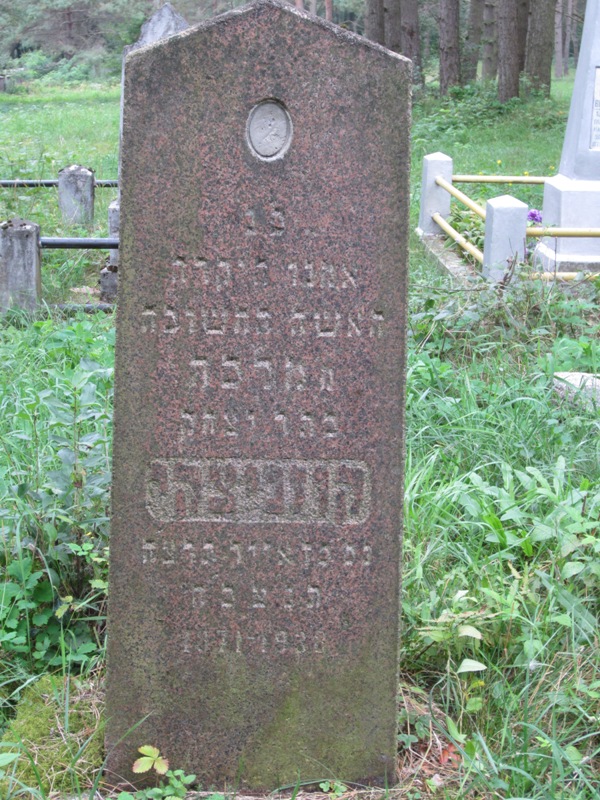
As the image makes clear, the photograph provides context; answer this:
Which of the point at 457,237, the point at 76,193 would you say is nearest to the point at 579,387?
the point at 457,237

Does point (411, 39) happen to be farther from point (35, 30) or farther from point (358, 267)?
point (35, 30)

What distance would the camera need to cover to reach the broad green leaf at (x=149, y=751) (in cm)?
249

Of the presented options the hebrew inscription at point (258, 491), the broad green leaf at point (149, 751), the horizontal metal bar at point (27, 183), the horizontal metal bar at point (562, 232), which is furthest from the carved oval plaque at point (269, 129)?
the horizontal metal bar at point (27, 183)

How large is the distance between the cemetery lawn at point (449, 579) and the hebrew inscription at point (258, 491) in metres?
0.60

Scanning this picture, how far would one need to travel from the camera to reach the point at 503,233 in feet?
22.5

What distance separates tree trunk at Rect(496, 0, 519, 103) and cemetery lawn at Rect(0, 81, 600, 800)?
50.7 feet

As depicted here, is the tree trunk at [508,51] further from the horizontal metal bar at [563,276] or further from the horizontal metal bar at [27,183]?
the horizontal metal bar at [563,276]

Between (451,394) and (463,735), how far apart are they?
2.30m

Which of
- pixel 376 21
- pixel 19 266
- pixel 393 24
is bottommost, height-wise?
pixel 19 266

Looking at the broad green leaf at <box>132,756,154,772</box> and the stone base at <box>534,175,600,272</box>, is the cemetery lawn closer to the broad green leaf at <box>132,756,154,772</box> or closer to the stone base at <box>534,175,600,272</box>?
the broad green leaf at <box>132,756,154,772</box>

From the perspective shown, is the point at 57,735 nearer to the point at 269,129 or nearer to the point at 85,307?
the point at 269,129

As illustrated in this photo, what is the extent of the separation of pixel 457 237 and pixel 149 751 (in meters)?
6.46

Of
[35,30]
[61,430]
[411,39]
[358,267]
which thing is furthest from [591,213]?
[35,30]

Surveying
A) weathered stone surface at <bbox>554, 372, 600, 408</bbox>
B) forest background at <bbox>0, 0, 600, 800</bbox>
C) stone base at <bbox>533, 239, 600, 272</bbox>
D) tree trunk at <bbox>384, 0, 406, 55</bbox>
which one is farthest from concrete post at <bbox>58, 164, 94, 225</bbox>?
tree trunk at <bbox>384, 0, 406, 55</bbox>
